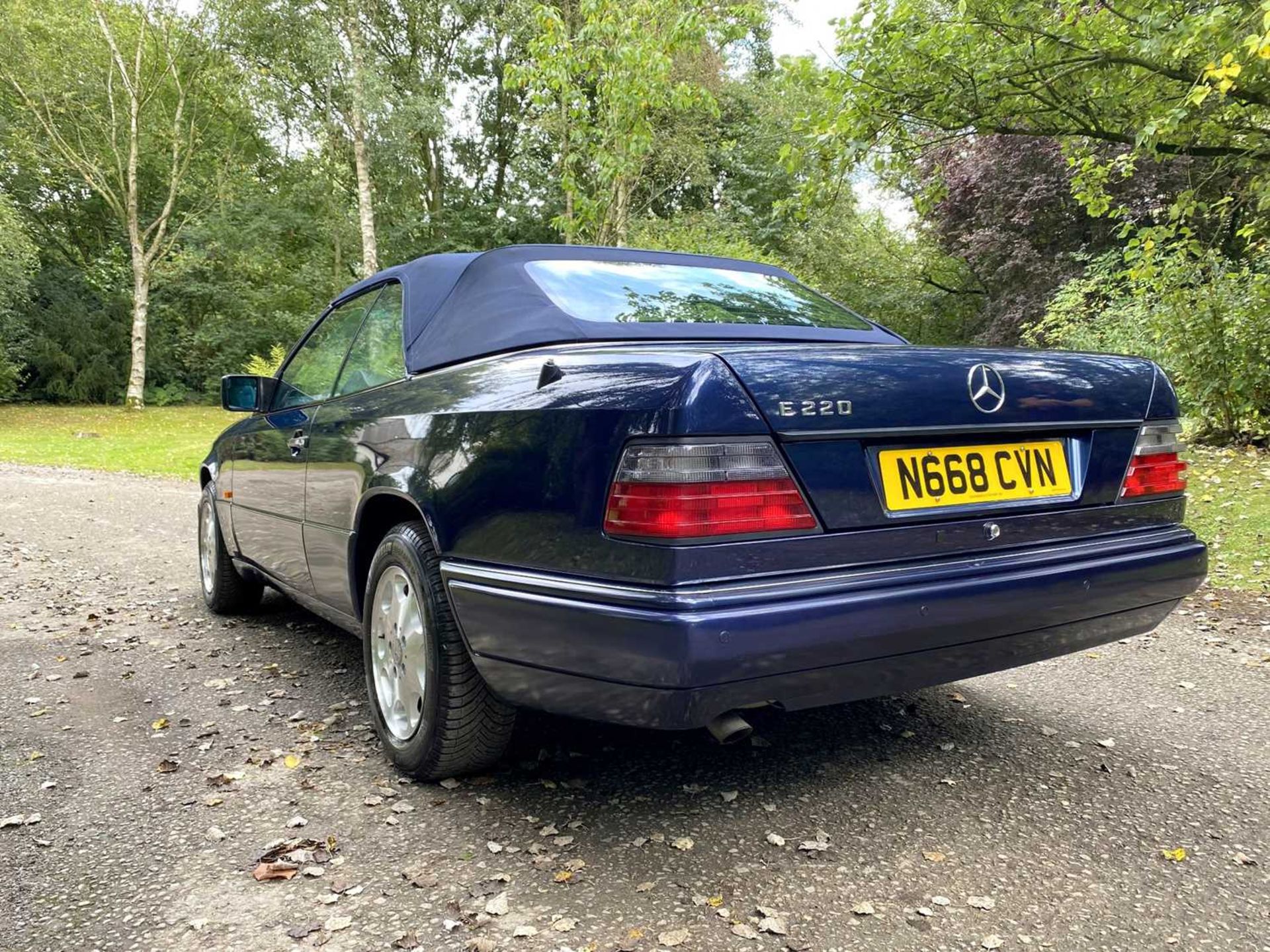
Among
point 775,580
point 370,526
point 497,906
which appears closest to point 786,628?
point 775,580

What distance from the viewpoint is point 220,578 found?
4.75 metres

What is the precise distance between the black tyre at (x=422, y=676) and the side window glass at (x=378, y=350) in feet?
2.28

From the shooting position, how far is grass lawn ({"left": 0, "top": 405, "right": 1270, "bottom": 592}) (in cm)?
607

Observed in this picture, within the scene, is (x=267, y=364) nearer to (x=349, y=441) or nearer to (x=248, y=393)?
(x=248, y=393)

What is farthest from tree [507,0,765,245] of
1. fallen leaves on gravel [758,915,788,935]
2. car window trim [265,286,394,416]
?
fallen leaves on gravel [758,915,788,935]

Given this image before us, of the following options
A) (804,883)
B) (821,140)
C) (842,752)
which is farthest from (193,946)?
(821,140)

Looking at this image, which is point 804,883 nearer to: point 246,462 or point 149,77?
point 246,462

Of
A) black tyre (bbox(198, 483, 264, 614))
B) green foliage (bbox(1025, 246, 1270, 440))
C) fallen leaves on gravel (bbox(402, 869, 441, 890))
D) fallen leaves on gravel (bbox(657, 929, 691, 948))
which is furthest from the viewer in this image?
green foliage (bbox(1025, 246, 1270, 440))

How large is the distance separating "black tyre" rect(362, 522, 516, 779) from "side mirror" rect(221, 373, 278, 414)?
5.44ft

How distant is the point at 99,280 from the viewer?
90.6ft

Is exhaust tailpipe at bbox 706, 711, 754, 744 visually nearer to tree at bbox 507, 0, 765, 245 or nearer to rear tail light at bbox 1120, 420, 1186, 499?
rear tail light at bbox 1120, 420, 1186, 499

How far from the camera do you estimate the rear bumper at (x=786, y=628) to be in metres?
1.87

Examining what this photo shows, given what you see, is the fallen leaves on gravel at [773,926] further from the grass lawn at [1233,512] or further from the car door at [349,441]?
the grass lawn at [1233,512]

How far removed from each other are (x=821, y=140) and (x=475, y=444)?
641cm
